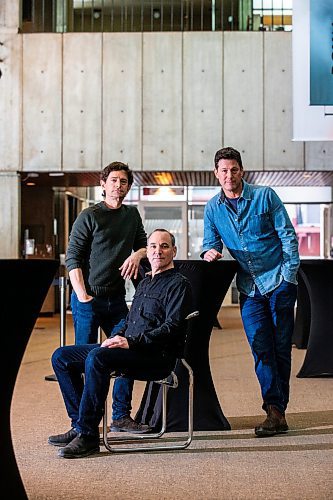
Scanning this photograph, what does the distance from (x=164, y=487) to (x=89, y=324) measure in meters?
1.49

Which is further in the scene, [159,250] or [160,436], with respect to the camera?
[160,436]

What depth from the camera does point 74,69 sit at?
45.4 ft

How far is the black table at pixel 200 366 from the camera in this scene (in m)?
5.02

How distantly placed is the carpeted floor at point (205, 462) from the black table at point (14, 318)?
1.68 ft

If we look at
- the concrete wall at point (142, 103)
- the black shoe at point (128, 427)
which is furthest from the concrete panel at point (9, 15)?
the black shoe at point (128, 427)

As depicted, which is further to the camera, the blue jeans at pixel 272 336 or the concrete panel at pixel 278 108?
the concrete panel at pixel 278 108

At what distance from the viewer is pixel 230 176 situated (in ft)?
16.6

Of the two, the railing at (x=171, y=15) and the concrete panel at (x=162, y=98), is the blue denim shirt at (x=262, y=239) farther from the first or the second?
the railing at (x=171, y=15)

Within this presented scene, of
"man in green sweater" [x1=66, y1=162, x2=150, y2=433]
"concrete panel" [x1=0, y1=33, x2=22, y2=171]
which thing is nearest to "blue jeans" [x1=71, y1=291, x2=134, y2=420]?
"man in green sweater" [x1=66, y1=162, x2=150, y2=433]

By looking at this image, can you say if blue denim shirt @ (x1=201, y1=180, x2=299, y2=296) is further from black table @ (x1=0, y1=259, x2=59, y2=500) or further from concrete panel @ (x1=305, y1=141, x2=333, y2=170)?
concrete panel @ (x1=305, y1=141, x2=333, y2=170)

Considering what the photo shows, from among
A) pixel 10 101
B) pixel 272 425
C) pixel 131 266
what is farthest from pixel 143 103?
pixel 272 425

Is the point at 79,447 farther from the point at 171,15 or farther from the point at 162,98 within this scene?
the point at 171,15

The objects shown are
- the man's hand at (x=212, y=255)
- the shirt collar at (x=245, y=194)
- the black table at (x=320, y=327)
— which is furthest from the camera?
the black table at (x=320, y=327)

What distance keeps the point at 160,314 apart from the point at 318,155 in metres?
9.66
